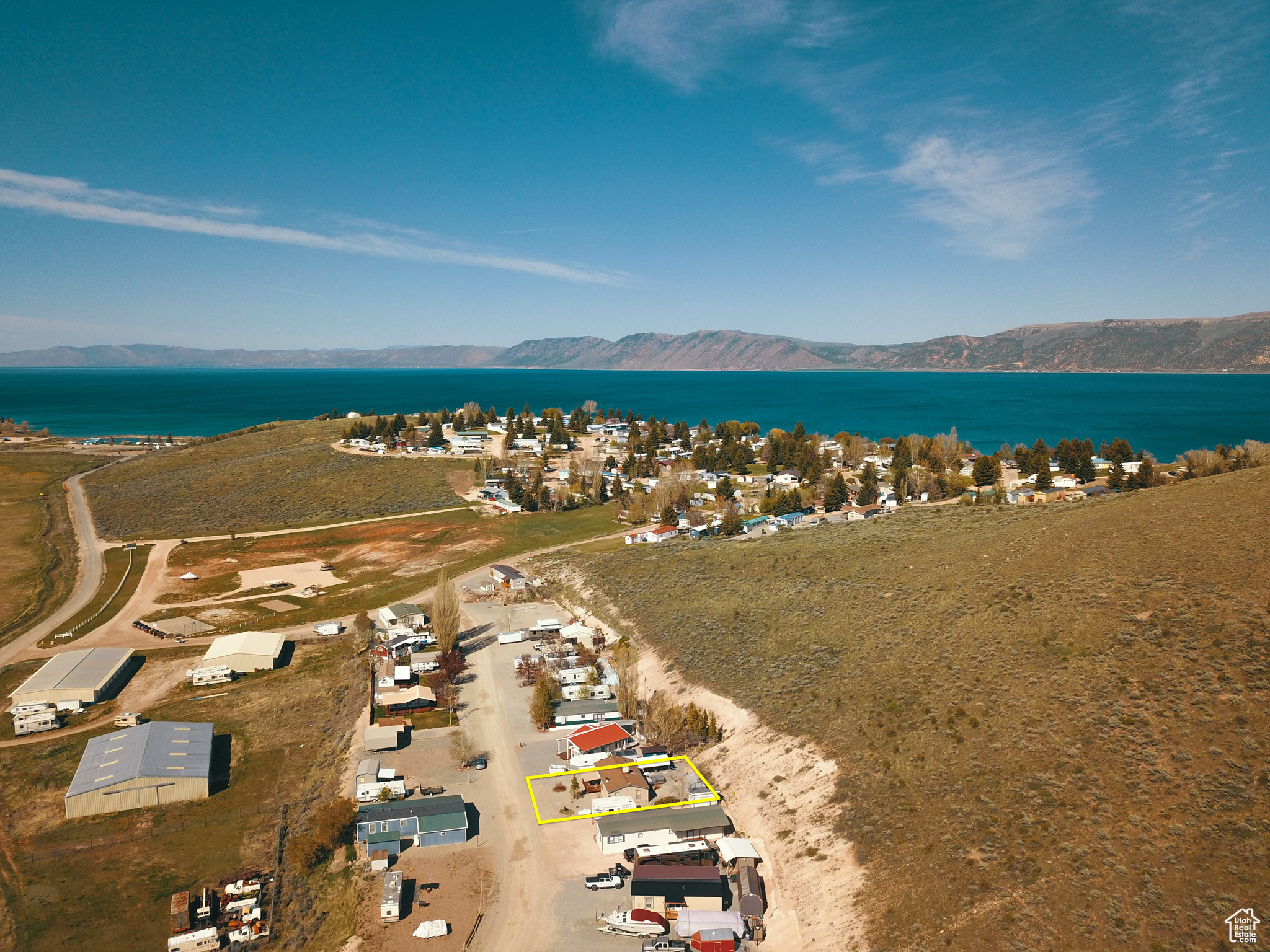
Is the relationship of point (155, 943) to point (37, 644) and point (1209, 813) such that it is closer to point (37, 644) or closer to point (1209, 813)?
point (1209, 813)

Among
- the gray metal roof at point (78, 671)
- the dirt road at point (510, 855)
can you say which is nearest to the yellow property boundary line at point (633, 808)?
the dirt road at point (510, 855)

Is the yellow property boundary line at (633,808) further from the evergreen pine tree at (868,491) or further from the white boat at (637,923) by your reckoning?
the evergreen pine tree at (868,491)

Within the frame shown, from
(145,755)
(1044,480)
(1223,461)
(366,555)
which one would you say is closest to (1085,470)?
(1044,480)

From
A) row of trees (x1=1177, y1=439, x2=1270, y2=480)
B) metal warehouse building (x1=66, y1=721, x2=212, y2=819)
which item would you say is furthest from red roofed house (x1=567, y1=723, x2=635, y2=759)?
row of trees (x1=1177, y1=439, x2=1270, y2=480)

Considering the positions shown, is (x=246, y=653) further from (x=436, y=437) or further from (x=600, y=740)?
(x=436, y=437)

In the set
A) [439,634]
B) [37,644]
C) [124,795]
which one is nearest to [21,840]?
[124,795]

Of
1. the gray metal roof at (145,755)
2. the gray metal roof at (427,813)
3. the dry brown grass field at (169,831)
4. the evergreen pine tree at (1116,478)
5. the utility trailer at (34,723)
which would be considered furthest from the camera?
the evergreen pine tree at (1116,478)

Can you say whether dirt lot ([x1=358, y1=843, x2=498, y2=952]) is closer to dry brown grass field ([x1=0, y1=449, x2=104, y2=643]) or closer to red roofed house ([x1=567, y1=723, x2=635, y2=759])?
red roofed house ([x1=567, y1=723, x2=635, y2=759])
